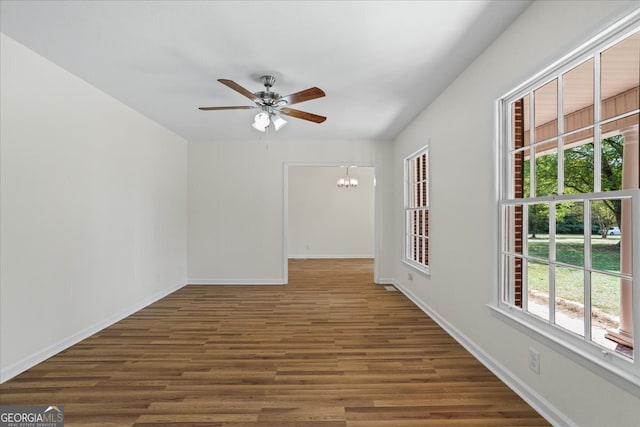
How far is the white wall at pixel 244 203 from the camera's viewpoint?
5.66 m

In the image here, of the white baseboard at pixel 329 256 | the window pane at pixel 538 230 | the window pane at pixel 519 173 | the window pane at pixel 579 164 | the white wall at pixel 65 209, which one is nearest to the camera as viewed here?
the window pane at pixel 579 164

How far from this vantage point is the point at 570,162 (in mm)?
1874

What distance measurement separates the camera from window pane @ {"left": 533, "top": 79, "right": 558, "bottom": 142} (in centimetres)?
211

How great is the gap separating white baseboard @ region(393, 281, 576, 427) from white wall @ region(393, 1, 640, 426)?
1 cm

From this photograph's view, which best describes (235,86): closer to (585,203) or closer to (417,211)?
(585,203)

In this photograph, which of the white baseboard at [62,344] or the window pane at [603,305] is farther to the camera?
the white baseboard at [62,344]

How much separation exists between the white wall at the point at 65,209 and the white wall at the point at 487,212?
363 centimetres

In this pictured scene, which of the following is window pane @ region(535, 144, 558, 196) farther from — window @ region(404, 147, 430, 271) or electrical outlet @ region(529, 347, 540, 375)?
window @ region(404, 147, 430, 271)

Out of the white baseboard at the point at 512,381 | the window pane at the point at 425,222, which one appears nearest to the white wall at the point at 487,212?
the white baseboard at the point at 512,381

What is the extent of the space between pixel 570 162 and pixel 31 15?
3526 millimetres

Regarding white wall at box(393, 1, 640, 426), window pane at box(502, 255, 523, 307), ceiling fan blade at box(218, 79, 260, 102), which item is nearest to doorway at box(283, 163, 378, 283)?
white wall at box(393, 1, 640, 426)

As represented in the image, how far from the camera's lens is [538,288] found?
2195mm

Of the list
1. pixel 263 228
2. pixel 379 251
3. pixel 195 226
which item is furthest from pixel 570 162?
pixel 195 226

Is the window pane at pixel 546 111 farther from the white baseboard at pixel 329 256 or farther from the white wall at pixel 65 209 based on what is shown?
the white baseboard at pixel 329 256
